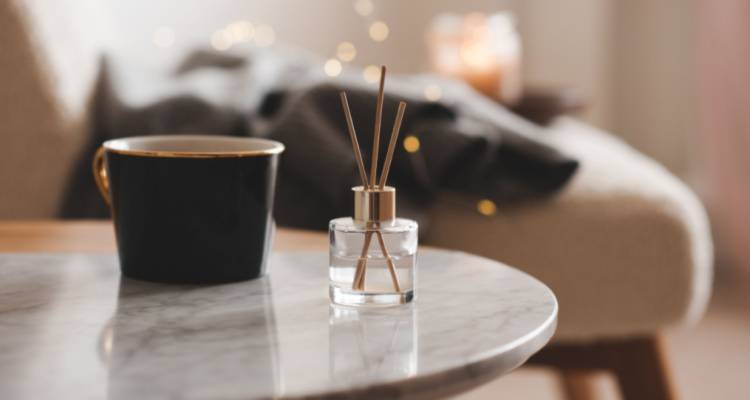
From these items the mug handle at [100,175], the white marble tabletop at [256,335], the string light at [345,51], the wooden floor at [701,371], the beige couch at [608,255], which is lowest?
the wooden floor at [701,371]

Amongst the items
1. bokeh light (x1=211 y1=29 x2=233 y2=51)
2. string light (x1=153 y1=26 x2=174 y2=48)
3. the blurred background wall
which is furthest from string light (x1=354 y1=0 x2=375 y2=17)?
string light (x1=153 y1=26 x2=174 y2=48)

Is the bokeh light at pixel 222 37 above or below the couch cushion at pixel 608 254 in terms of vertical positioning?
above

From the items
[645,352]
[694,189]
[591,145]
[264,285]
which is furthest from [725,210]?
[264,285]

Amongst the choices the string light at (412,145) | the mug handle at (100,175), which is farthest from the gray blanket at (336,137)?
the mug handle at (100,175)

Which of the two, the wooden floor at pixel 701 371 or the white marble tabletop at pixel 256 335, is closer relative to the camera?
the white marble tabletop at pixel 256 335

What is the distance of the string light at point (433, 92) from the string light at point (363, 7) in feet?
3.73

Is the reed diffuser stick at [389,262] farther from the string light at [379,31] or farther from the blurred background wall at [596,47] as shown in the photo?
the string light at [379,31]

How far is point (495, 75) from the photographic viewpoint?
177 cm

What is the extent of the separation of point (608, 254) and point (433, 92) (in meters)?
0.32

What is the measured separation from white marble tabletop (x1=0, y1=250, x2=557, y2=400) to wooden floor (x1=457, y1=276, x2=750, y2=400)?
1.07 metres

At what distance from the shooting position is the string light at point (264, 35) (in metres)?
2.27

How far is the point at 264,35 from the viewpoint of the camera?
7.52 feet

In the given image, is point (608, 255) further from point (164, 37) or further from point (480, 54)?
point (164, 37)

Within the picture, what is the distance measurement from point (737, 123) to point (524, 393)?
835 millimetres
